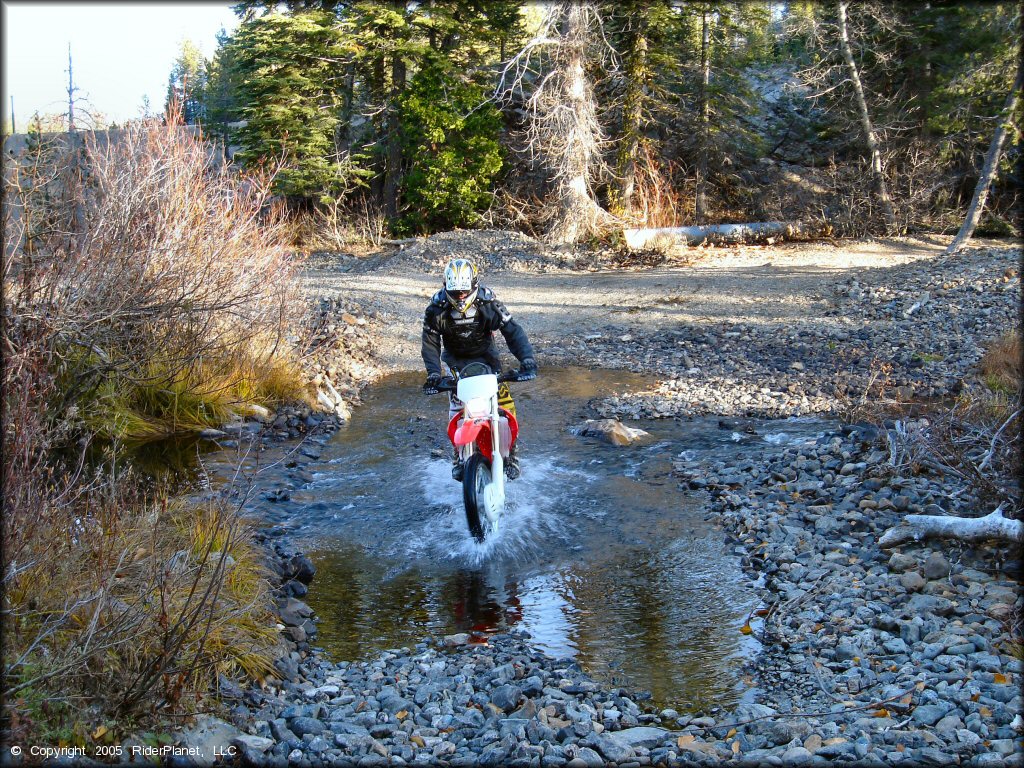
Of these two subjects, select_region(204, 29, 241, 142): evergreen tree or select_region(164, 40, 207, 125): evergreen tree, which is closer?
select_region(164, 40, 207, 125): evergreen tree

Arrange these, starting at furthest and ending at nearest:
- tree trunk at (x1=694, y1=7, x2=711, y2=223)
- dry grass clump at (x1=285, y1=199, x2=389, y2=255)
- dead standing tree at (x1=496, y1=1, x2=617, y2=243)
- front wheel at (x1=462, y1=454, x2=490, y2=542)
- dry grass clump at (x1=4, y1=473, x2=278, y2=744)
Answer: dry grass clump at (x1=285, y1=199, x2=389, y2=255), tree trunk at (x1=694, y1=7, x2=711, y2=223), dead standing tree at (x1=496, y1=1, x2=617, y2=243), front wheel at (x1=462, y1=454, x2=490, y2=542), dry grass clump at (x1=4, y1=473, x2=278, y2=744)

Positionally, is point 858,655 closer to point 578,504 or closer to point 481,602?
point 481,602

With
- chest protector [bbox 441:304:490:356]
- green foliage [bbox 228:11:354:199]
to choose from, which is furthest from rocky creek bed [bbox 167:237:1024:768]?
green foliage [bbox 228:11:354:199]

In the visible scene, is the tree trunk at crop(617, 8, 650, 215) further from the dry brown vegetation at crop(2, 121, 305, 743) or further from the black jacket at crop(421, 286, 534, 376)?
the black jacket at crop(421, 286, 534, 376)

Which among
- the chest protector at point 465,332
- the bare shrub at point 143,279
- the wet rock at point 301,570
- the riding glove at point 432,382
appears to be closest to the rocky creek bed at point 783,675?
the wet rock at point 301,570

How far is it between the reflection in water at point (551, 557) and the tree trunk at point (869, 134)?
47.9 feet

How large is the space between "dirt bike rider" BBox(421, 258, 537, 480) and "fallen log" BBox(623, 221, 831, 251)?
47.9ft

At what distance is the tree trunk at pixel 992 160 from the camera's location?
55.6 ft

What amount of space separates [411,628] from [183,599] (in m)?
1.62

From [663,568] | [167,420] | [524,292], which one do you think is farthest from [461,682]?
[524,292]

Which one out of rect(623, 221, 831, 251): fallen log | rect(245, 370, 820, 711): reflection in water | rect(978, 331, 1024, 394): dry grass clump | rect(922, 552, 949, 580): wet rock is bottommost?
rect(245, 370, 820, 711): reflection in water

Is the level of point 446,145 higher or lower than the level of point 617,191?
higher

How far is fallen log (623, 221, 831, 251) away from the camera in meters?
21.9

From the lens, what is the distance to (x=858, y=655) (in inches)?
190
